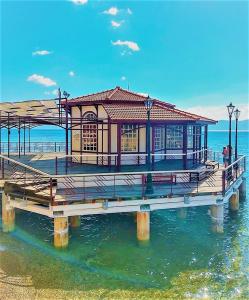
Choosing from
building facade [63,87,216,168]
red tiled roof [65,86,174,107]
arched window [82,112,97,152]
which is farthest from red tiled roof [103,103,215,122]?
arched window [82,112,97,152]

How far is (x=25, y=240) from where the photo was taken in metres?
12.9

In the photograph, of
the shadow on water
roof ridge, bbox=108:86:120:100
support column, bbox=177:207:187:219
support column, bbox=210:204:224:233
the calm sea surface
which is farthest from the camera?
roof ridge, bbox=108:86:120:100

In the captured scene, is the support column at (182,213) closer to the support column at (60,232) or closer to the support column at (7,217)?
the support column at (60,232)

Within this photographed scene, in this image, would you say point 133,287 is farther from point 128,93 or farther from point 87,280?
point 128,93

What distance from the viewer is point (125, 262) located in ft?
36.6

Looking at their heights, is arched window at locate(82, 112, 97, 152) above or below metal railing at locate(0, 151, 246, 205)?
above

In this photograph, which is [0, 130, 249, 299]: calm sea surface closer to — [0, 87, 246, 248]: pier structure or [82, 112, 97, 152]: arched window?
[0, 87, 246, 248]: pier structure

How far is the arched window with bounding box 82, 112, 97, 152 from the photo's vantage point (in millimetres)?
17203

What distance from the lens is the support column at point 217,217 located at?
43.9 ft

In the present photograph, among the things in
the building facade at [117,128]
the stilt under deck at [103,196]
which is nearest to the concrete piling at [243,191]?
the building facade at [117,128]

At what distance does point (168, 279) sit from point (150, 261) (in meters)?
1.27

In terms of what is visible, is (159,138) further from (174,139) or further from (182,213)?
(182,213)

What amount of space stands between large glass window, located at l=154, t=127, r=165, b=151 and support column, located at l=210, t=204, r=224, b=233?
5961mm

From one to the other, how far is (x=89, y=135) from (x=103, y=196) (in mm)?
6316
